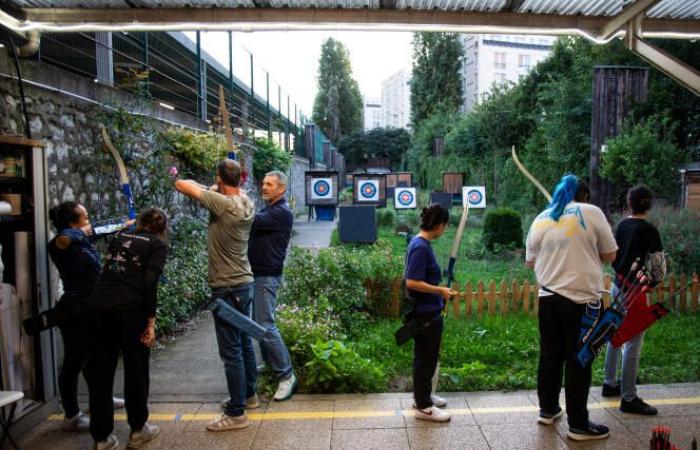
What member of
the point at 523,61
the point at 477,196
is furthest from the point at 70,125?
the point at 523,61

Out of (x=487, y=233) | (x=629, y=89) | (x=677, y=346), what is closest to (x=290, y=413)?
(x=677, y=346)

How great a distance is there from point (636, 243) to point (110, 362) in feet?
12.3

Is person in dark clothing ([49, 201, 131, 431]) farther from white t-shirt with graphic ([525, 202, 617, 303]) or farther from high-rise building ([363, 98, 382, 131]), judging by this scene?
high-rise building ([363, 98, 382, 131])

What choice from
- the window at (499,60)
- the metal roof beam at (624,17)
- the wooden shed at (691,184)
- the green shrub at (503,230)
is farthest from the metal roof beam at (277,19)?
the window at (499,60)

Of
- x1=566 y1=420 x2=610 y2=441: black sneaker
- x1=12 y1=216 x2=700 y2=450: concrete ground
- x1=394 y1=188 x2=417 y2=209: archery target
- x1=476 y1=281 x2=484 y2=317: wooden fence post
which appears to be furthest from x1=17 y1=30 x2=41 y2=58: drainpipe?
x1=394 y1=188 x2=417 y2=209: archery target

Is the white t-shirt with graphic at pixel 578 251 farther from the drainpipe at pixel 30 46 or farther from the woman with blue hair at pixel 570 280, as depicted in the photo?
the drainpipe at pixel 30 46

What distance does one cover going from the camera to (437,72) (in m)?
50.6

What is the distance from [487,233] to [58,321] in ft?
33.7

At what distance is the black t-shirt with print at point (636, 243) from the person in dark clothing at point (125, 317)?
10.8ft

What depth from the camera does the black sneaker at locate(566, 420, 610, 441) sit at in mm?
3668

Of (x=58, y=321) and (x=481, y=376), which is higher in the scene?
(x=58, y=321)

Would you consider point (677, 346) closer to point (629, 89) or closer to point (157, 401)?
point (157, 401)

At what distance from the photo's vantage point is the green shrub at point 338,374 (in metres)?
4.50

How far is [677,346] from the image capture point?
5.86 meters
